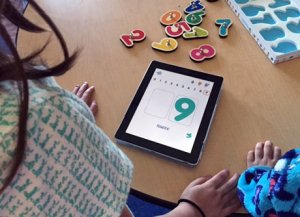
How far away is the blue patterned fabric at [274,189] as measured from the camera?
525mm

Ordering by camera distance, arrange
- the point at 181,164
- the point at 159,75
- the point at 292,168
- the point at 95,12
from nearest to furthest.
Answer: the point at 292,168
the point at 181,164
the point at 159,75
the point at 95,12

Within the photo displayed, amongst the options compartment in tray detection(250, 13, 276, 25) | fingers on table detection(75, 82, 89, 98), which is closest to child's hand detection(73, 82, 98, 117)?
fingers on table detection(75, 82, 89, 98)

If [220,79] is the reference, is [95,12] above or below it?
above

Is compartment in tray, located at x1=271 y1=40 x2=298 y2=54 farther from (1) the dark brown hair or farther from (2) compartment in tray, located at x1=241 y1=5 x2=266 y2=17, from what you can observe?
(1) the dark brown hair

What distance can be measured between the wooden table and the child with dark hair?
0.03 metres

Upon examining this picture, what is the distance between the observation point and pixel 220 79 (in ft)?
2.44

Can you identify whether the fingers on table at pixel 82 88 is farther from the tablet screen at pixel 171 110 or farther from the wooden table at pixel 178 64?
the tablet screen at pixel 171 110

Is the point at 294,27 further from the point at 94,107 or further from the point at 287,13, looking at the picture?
the point at 94,107

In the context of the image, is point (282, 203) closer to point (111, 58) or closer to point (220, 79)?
point (220, 79)

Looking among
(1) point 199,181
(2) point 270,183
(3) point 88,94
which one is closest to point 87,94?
(3) point 88,94

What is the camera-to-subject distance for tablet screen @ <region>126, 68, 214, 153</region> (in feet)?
2.23

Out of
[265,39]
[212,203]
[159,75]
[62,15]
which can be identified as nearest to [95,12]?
[62,15]

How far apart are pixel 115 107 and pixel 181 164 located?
0.56 ft

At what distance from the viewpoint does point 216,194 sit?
667mm
